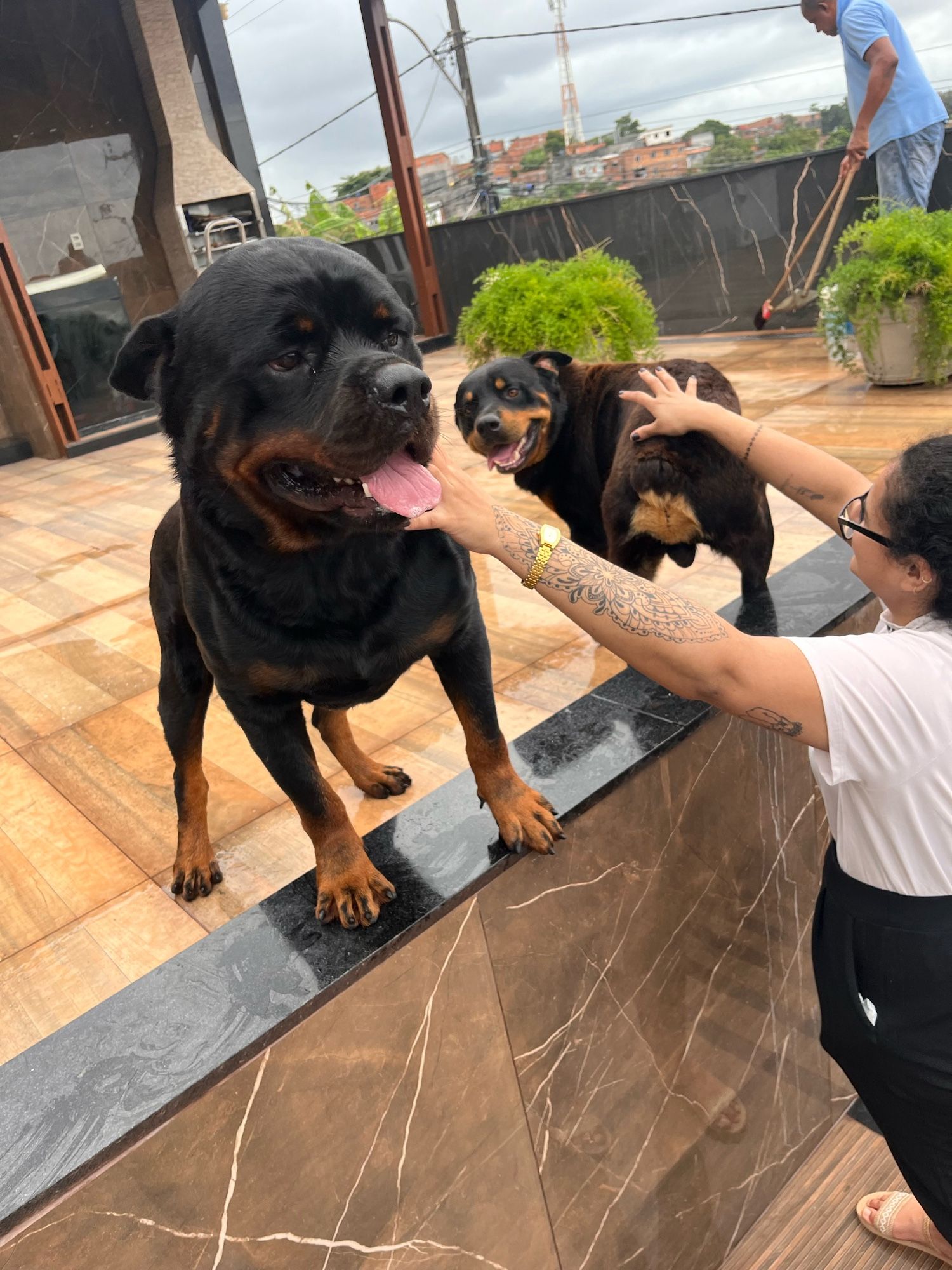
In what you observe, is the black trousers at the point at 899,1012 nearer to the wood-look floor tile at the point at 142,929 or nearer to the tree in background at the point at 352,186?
the wood-look floor tile at the point at 142,929

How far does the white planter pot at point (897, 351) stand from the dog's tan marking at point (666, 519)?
301 centimetres

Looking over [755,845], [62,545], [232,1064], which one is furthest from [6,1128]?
[62,545]

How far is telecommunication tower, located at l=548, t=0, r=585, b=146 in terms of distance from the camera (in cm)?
815

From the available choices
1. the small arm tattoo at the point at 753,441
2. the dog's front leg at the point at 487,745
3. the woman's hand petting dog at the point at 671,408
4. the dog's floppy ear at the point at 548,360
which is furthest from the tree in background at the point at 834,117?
the dog's front leg at the point at 487,745

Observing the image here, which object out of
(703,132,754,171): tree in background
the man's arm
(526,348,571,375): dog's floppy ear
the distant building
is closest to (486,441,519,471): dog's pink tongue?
(526,348,571,375): dog's floppy ear

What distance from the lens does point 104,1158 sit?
128 centimetres

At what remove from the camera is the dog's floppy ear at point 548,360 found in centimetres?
333

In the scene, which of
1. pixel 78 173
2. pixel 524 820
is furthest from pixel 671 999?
pixel 78 173

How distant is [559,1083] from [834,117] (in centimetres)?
690

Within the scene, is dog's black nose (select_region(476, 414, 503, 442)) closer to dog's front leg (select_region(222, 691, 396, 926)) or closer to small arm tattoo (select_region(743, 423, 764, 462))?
small arm tattoo (select_region(743, 423, 764, 462))

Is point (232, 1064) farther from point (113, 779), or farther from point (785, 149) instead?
point (785, 149)

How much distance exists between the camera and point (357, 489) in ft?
4.68

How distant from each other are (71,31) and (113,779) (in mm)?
8305

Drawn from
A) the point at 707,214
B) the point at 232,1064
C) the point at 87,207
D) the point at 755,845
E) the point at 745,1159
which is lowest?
the point at 745,1159
